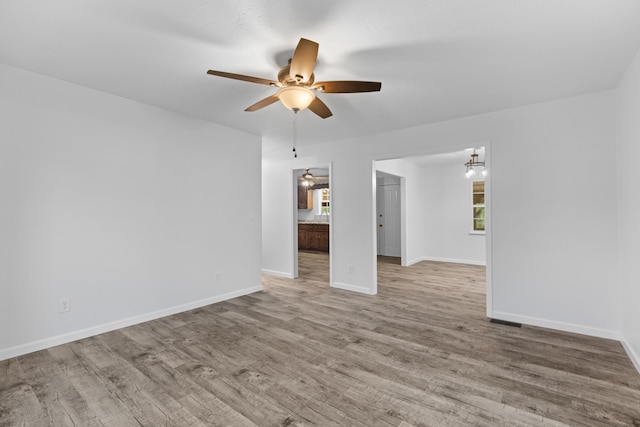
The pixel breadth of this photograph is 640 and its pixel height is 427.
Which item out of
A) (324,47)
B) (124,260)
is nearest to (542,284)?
(324,47)

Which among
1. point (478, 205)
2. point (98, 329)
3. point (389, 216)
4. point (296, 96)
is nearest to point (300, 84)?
point (296, 96)

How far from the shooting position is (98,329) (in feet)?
9.86

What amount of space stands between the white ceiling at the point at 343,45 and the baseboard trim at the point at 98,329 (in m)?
2.43

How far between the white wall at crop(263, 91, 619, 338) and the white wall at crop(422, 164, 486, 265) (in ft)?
12.5

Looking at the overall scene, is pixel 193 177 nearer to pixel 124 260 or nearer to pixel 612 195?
pixel 124 260

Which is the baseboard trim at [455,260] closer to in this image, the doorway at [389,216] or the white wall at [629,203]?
the doorway at [389,216]

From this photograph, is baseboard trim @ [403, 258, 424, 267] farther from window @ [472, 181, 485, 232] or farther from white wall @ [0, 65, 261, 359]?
white wall @ [0, 65, 261, 359]

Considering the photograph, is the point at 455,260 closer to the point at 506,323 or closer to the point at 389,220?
the point at 389,220

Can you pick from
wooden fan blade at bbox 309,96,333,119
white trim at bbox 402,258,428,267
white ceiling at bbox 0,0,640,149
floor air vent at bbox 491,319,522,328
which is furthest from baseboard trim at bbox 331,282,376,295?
wooden fan blade at bbox 309,96,333,119

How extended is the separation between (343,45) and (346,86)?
0.93ft

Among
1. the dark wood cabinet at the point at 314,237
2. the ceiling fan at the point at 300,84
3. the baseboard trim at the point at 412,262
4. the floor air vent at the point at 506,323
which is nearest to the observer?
the ceiling fan at the point at 300,84

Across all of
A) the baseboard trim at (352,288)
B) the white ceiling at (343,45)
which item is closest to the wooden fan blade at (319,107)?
the white ceiling at (343,45)

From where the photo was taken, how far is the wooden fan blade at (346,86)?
216 centimetres

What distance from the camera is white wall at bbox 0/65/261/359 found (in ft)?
8.45
